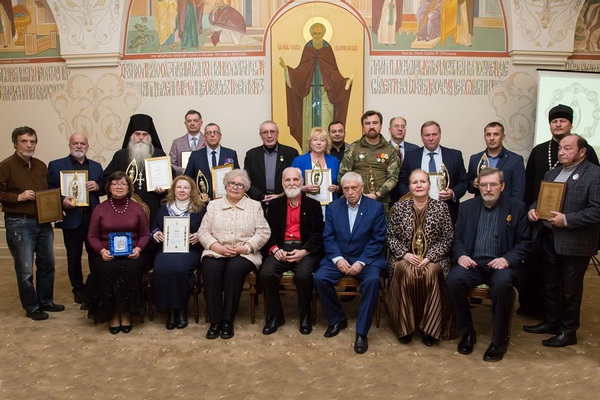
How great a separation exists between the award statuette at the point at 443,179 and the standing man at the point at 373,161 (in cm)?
42

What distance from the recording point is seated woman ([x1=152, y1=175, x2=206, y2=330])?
4312 mm

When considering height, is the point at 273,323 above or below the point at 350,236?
below

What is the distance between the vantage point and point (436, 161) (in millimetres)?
4934

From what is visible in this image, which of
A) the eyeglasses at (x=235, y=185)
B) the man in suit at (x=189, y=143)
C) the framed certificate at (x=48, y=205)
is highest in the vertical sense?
the man in suit at (x=189, y=143)

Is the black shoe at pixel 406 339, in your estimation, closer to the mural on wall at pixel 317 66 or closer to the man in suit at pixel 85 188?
the man in suit at pixel 85 188

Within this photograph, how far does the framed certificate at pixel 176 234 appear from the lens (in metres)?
4.46

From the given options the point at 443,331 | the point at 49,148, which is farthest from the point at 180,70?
the point at 443,331

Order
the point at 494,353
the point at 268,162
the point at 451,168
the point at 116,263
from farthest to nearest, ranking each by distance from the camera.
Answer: the point at 268,162 → the point at 451,168 → the point at 116,263 → the point at 494,353

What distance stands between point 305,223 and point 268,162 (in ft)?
3.57

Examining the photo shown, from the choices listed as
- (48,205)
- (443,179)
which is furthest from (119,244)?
(443,179)

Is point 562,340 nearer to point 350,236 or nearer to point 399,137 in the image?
point 350,236

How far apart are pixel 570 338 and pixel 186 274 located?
320cm

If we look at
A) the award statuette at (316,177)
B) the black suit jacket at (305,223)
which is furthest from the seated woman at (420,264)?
the award statuette at (316,177)

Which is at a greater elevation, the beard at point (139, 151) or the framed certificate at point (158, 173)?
the beard at point (139, 151)
